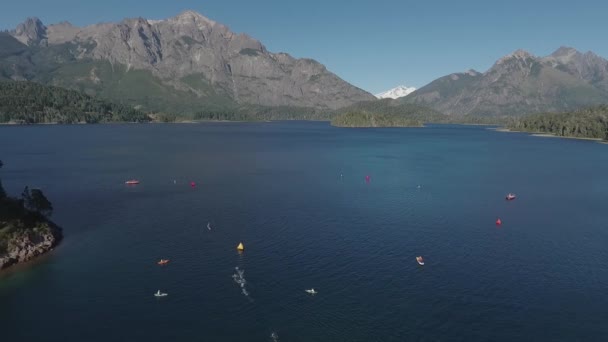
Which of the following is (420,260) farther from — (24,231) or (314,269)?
(24,231)

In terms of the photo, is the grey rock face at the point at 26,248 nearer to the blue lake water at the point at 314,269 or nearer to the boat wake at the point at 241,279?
the blue lake water at the point at 314,269

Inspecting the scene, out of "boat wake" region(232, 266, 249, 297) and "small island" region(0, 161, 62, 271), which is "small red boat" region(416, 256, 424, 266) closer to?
"boat wake" region(232, 266, 249, 297)

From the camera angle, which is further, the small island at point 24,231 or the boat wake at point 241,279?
the small island at point 24,231

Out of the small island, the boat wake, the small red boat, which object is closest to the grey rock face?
the small island

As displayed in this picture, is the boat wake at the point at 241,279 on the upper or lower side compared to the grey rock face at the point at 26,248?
lower

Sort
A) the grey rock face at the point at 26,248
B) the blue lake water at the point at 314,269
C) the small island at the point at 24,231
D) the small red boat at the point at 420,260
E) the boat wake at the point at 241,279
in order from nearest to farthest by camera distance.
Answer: the blue lake water at the point at 314,269 < the boat wake at the point at 241,279 < the grey rock face at the point at 26,248 < the small island at the point at 24,231 < the small red boat at the point at 420,260

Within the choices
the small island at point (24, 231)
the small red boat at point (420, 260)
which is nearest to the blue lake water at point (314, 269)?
the small red boat at point (420, 260)

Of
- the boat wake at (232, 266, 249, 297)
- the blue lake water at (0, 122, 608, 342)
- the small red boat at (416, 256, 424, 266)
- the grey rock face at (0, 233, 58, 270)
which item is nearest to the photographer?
the blue lake water at (0, 122, 608, 342)

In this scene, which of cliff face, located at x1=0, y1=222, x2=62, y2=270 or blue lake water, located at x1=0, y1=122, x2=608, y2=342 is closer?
blue lake water, located at x1=0, y1=122, x2=608, y2=342
